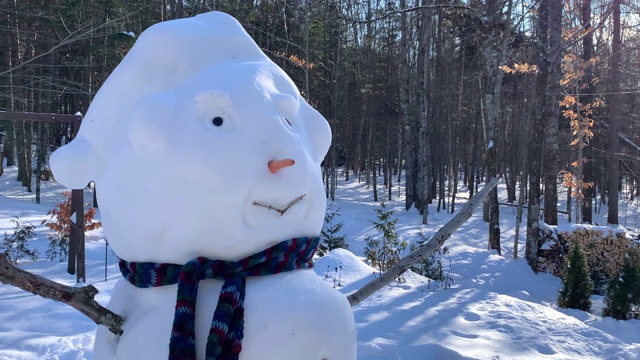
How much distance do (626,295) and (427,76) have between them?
42.8 ft

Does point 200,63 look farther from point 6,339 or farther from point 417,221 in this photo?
point 417,221

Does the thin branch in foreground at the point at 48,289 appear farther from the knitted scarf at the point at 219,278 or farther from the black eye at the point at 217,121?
the black eye at the point at 217,121

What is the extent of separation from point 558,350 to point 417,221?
12827 mm

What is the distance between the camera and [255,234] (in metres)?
1.56

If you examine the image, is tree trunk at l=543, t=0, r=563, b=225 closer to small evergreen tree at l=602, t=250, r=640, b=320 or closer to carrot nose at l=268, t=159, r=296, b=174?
small evergreen tree at l=602, t=250, r=640, b=320

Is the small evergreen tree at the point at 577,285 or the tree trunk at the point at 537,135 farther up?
the tree trunk at the point at 537,135

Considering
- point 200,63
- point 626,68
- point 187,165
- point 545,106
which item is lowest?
point 187,165

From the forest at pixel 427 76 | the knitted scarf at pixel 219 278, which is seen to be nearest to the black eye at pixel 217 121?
the knitted scarf at pixel 219 278

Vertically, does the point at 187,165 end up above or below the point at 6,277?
above

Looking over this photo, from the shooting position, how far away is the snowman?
1.46 m

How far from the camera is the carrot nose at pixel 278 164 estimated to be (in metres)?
1.54

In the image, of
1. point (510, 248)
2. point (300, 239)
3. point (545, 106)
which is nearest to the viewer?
point (300, 239)

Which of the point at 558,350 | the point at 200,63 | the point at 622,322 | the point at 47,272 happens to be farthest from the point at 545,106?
the point at 200,63

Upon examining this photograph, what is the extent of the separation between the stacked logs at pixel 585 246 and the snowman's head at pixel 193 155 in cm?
1093
